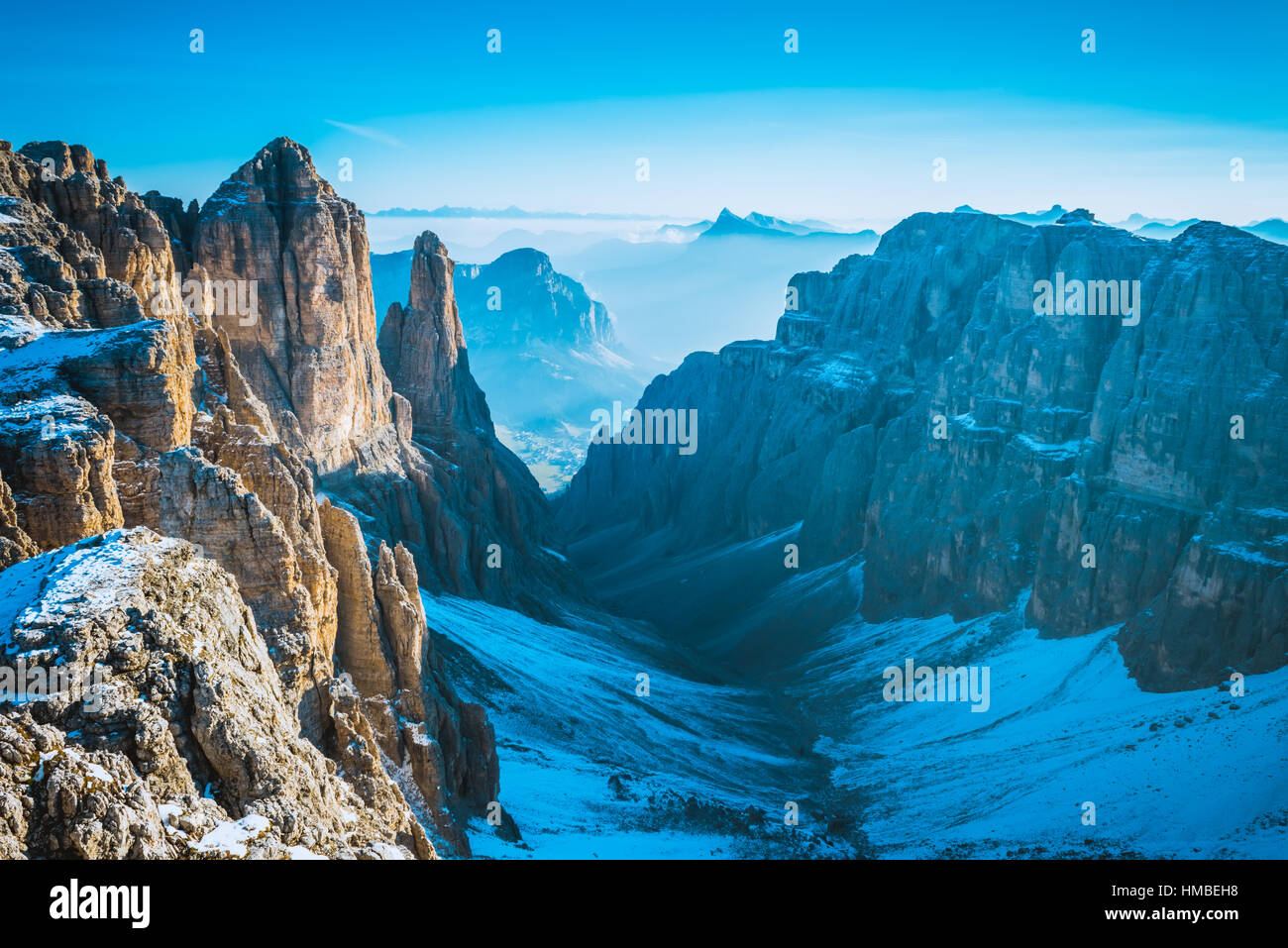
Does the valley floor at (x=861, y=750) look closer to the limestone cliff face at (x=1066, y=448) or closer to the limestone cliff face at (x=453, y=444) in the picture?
the limestone cliff face at (x=1066, y=448)

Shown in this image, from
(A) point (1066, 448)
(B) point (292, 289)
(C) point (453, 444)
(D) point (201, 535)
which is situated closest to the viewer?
(D) point (201, 535)

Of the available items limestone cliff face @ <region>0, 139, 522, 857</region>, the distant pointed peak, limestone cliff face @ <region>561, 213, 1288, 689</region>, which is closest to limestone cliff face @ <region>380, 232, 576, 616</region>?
the distant pointed peak

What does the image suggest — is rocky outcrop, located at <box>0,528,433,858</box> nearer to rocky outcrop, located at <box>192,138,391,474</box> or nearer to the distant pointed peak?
rocky outcrop, located at <box>192,138,391,474</box>

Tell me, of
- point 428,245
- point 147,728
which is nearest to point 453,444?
point 428,245

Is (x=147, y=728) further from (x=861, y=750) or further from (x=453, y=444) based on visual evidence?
(x=453, y=444)

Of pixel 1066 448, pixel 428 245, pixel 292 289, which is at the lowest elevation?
pixel 1066 448
